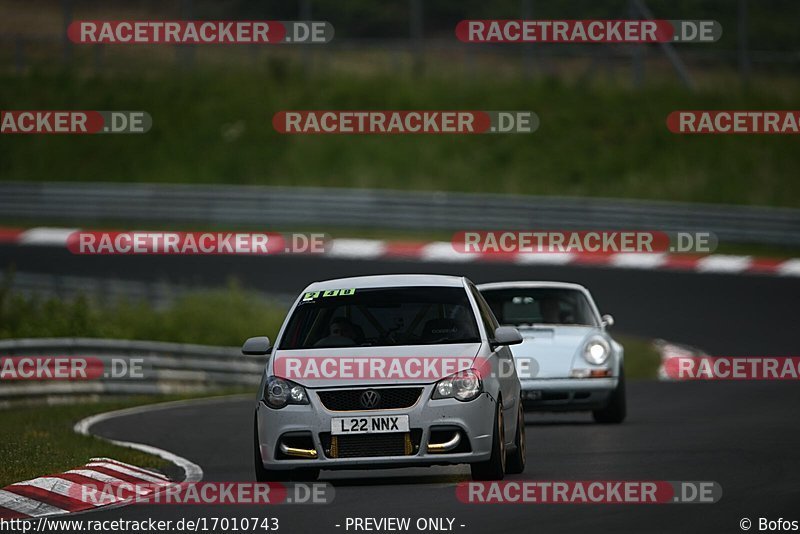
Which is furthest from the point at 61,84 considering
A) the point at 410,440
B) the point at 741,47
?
the point at 410,440

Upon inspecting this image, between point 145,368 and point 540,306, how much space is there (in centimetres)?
761

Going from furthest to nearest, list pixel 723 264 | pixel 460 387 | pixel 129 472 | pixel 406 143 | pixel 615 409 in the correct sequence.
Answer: pixel 406 143 < pixel 723 264 < pixel 615 409 < pixel 129 472 < pixel 460 387

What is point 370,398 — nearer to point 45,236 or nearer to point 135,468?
point 135,468

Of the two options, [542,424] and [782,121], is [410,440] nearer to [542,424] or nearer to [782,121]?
[542,424]

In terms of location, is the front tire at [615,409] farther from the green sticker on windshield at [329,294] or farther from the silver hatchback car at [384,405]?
the green sticker on windshield at [329,294]

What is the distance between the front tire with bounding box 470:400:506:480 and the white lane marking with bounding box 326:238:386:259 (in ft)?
77.8

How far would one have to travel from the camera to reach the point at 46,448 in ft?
48.1

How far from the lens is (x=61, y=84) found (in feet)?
162

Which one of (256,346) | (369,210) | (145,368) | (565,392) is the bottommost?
(565,392)

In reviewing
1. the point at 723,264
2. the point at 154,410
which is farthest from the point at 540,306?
the point at 723,264

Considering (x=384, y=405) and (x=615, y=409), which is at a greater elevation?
(x=384, y=405)

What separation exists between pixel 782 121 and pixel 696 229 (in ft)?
23.5

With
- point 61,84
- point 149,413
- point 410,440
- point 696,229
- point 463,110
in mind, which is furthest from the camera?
point 61,84

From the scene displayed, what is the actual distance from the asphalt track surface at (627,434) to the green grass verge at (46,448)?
0.54m
